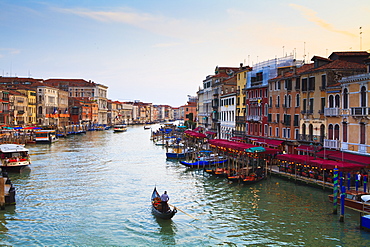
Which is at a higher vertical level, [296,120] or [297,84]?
[297,84]

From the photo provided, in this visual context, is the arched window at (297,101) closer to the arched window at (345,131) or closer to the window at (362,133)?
the arched window at (345,131)

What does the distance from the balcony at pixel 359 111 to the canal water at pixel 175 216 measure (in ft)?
15.3

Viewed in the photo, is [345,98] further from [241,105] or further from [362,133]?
[241,105]

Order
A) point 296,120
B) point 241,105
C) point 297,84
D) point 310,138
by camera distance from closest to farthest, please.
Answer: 1. point 310,138
2. point 297,84
3. point 296,120
4. point 241,105

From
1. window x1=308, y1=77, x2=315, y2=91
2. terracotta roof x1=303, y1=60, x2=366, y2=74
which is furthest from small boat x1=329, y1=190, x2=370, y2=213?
window x1=308, y1=77, x2=315, y2=91

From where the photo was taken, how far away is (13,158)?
26297 millimetres

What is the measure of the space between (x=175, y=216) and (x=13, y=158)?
15.4 meters

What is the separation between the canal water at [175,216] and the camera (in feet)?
44.9

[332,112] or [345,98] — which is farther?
[332,112]

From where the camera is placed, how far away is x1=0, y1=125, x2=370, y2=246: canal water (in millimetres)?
13688

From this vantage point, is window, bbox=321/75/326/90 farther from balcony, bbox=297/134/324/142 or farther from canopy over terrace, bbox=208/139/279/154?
canopy over terrace, bbox=208/139/279/154

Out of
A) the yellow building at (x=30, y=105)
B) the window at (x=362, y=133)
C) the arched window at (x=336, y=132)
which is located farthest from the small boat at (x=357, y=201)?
the yellow building at (x=30, y=105)

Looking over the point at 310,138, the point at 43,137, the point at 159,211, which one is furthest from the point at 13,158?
the point at 43,137

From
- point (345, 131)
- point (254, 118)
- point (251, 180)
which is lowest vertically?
point (251, 180)
